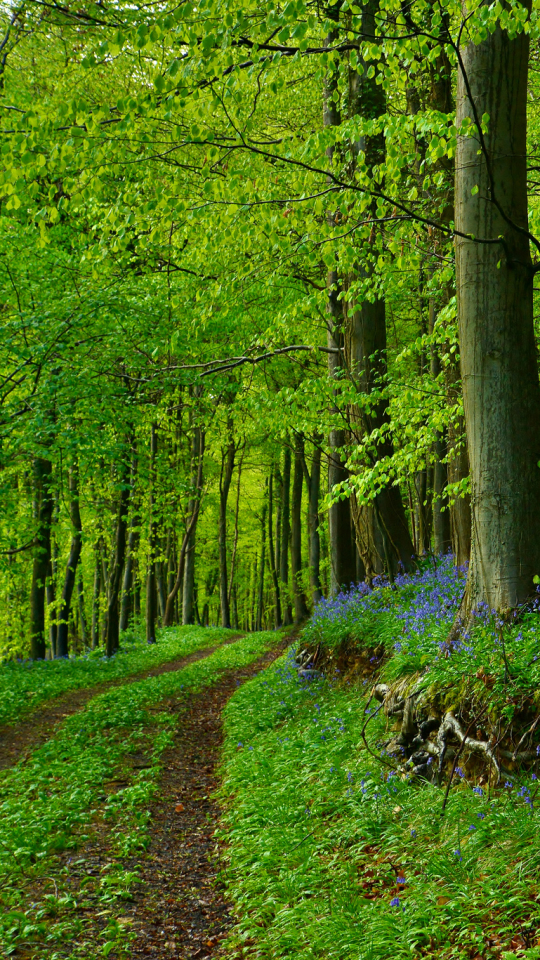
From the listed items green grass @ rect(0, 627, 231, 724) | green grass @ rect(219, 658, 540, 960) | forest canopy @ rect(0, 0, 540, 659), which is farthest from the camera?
green grass @ rect(0, 627, 231, 724)

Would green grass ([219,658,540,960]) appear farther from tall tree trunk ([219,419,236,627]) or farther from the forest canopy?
tall tree trunk ([219,419,236,627])

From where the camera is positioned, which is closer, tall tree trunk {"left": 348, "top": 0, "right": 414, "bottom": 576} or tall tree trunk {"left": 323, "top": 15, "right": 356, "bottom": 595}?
tall tree trunk {"left": 348, "top": 0, "right": 414, "bottom": 576}

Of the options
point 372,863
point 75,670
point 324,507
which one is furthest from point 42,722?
point 372,863

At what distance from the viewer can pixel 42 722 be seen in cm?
1052

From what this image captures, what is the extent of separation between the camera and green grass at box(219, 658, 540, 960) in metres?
3.49

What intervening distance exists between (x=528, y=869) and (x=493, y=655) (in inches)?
71.8

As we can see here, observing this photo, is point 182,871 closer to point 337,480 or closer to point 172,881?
point 172,881

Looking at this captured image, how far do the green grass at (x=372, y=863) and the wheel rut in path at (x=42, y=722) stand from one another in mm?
3344

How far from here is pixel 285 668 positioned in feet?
41.6

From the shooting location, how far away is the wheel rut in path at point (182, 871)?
4.57 meters

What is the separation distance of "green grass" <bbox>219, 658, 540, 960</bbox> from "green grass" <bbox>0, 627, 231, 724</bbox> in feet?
20.3

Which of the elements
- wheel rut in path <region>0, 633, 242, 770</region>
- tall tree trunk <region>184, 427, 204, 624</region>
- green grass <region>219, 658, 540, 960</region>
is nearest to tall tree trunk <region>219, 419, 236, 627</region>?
tall tree trunk <region>184, 427, 204, 624</region>

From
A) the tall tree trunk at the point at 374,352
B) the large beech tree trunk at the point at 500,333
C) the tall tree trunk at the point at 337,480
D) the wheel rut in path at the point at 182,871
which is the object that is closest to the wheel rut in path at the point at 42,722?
the wheel rut in path at the point at 182,871

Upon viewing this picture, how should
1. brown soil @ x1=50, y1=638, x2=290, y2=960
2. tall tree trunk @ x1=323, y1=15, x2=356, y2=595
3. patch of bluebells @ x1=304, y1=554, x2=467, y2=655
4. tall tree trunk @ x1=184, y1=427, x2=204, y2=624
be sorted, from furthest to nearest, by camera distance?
tall tree trunk @ x1=184, y1=427, x2=204, y2=624 → tall tree trunk @ x1=323, y1=15, x2=356, y2=595 → patch of bluebells @ x1=304, y1=554, x2=467, y2=655 → brown soil @ x1=50, y1=638, x2=290, y2=960
